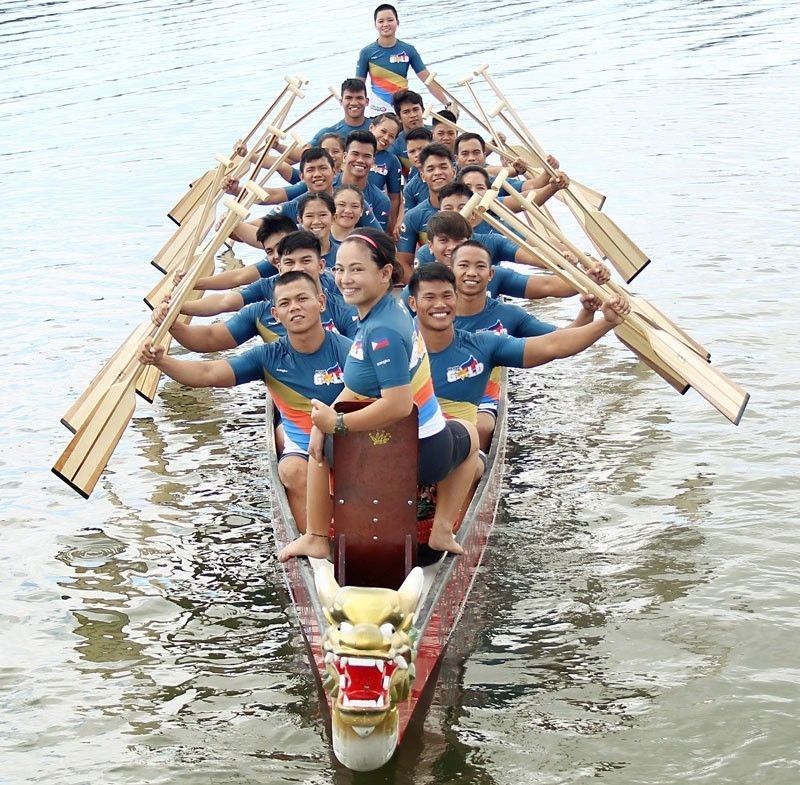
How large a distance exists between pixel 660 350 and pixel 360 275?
2.61m

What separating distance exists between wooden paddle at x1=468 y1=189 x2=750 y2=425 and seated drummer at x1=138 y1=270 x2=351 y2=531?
1.26 meters

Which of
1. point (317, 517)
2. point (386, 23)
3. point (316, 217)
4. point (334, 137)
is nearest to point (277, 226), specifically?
point (316, 217)

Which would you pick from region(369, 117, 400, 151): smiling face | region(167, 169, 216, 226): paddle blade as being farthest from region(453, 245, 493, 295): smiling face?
region(167, 169, 216, 226): paddle blade

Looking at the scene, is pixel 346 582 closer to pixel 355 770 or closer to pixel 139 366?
pixel 355 770

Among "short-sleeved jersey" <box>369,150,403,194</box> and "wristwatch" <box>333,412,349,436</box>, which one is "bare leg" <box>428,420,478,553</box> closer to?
"wristwatch" <box>333,412,349,436</box>

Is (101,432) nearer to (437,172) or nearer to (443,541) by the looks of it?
(443,541)

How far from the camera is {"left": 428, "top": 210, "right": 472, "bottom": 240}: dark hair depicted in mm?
6996

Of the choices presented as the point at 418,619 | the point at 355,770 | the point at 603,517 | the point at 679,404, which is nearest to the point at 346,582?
the point at 418,619

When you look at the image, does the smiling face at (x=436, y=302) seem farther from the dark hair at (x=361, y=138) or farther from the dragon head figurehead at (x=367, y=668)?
the dark hair at (x=361, y=138)

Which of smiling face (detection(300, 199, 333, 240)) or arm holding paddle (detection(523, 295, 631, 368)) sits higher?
smiling face (detection(300, 199, 333, 240))

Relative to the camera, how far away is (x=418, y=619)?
15.1ft

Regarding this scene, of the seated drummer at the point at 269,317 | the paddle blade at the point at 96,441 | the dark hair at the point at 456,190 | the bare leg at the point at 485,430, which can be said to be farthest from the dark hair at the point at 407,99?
the paddle blade at the point at 96,441

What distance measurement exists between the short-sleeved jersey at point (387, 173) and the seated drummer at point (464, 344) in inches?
187

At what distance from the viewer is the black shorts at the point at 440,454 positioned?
499cm
